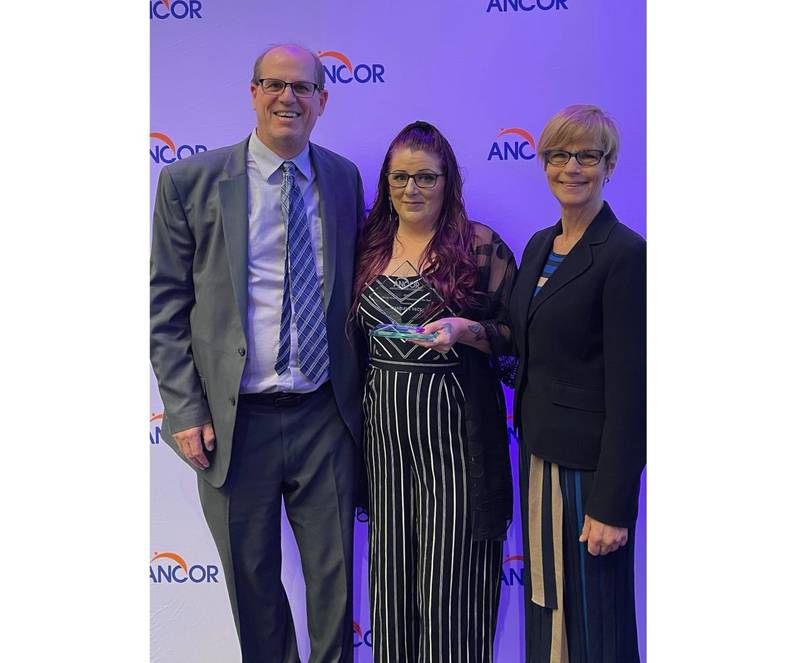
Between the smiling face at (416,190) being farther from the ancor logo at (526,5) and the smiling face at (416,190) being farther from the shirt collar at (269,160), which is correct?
the ancor logo at (526,5)

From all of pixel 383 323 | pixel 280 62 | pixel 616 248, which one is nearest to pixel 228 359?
pixel 383 323

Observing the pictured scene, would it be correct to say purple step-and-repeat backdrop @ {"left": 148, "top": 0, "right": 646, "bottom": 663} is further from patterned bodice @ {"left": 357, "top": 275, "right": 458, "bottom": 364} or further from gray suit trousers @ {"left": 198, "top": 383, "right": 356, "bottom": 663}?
patterned bodice @ {"left": 357, "top": 275, "right": 458, "bottom": 364}

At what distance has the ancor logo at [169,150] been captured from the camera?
3035mm

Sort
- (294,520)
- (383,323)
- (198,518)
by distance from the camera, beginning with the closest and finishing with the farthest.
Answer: (383,323), (294,520), (198,518)

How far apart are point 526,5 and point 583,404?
1486 mm

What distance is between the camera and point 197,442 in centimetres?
266

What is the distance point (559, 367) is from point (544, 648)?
0.86m

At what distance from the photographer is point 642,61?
9.37 feet

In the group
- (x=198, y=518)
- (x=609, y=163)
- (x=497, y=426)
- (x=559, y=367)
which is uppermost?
(x=609, y=163)

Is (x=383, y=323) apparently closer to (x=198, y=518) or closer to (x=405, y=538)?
(x=405, y=538)

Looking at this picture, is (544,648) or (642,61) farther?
(642,61)

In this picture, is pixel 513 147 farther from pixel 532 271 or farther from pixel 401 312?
pixel 401 312

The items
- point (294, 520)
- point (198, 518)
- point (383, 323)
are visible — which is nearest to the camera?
point (383, 323)

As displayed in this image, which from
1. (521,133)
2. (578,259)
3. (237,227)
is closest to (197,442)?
(237,227)
